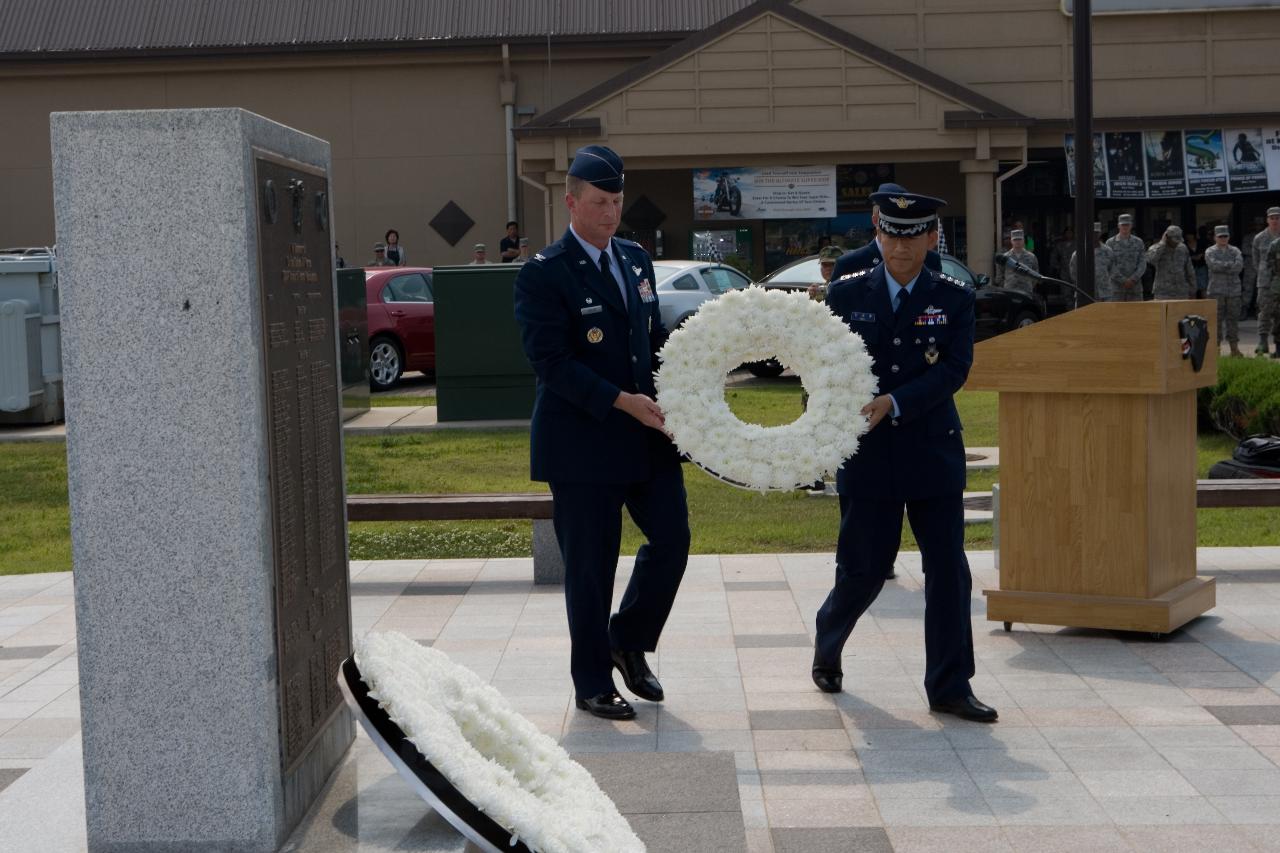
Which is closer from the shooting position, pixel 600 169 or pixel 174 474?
pixel 174 474

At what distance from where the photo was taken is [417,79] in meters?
30.0

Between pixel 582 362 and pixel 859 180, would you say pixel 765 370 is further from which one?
pixel 582 362

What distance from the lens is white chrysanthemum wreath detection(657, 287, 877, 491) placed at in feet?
18.3

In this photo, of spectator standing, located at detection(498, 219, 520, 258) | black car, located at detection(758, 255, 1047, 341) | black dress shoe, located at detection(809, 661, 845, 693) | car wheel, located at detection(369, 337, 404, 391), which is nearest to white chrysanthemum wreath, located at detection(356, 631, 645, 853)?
black dress shoe, located at detection(809, 661, 845, 693)

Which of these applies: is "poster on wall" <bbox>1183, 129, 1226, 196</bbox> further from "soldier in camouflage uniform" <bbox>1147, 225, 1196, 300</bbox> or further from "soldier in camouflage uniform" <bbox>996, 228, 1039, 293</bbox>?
"soldier in camouflage uniform" <bbox>1147, 225, 1196, 300</bbox>

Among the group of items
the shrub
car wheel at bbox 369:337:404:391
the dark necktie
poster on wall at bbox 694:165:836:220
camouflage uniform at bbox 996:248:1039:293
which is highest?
poster on wall at bbox 694:165:836:220

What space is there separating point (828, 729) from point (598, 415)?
1397 mm

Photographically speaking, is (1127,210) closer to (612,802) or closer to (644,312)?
(644,312)

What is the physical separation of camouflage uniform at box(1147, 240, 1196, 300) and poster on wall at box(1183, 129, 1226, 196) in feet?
19.6

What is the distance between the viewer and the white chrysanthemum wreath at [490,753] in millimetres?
3635

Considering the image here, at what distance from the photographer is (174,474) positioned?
385 centimetres

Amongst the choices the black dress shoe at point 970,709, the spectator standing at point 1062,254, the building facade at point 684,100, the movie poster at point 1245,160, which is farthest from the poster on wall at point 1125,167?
the black dress shoe at point 970,709

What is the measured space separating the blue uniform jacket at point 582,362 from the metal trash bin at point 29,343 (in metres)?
12.2

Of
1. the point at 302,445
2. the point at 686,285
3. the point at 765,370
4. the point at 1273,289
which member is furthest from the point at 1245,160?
the point at 302,445
